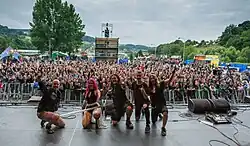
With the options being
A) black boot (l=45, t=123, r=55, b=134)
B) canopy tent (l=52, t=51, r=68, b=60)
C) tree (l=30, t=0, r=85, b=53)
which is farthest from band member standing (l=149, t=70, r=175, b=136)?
tree (l=30, t=0, r=85, b=53)

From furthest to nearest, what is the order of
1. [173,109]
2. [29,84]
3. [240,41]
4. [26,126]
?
[240,41] → [29,84] → [173,109] → [26,126]

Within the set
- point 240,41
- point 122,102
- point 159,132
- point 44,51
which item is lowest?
point 159,132

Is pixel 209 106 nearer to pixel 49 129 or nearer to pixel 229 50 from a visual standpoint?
pixel 49 129

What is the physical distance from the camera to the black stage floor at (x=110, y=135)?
6396mm

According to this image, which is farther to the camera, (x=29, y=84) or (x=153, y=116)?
(x=29, y=84)

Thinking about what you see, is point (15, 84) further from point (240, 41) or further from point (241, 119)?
point (240, 41)

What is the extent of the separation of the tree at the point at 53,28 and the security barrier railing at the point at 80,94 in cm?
3581

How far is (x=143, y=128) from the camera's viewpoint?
25.2ft

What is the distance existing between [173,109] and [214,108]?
64.8 inches

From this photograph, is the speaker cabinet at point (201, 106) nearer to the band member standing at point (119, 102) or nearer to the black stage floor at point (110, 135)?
the black stage floor at point (110, 135)

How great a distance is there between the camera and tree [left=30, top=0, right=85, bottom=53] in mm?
48312

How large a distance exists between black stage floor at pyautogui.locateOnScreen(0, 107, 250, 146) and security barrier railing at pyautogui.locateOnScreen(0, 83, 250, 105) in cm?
370

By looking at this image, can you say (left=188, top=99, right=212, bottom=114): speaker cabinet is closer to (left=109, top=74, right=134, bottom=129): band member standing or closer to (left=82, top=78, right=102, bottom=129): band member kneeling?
(left=109, top=74, right=134, bottom=129): band member standing

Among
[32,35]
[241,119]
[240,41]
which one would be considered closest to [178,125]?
[241,119]
